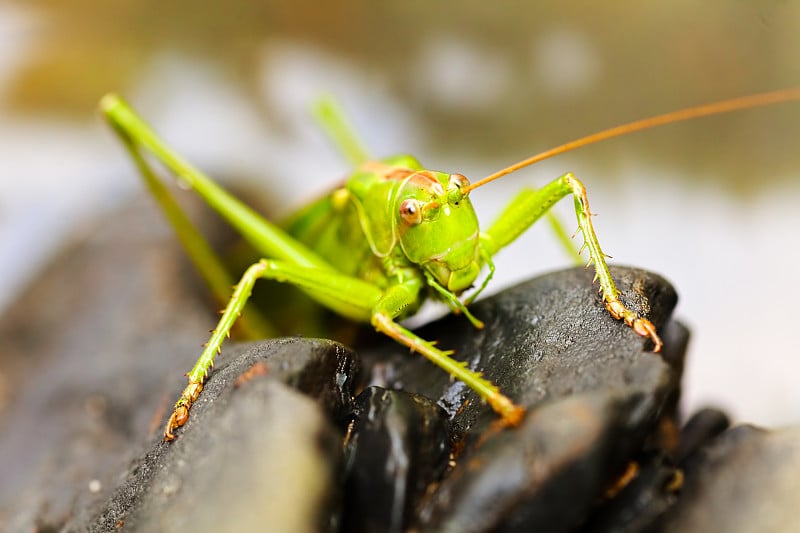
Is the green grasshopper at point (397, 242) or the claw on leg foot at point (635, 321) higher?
the green grasshopper at point (397, 242)

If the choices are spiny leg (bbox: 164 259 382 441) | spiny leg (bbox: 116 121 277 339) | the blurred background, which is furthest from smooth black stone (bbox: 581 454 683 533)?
spiny leg (bbox: 116 121 277 339)

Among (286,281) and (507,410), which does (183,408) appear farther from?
(507,410)

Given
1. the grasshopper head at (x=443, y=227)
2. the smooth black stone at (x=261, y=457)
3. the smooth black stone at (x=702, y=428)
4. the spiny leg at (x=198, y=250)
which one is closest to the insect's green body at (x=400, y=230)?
the grasshopper head at (x=443, y=227)

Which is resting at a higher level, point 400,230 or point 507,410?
point 400,230

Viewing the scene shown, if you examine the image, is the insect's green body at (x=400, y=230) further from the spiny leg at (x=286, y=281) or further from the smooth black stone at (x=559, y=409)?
the smooth black stone at (x=559, y=409)

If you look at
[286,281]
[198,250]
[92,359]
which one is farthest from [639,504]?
[92,359]

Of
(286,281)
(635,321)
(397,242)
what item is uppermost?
(286,281)

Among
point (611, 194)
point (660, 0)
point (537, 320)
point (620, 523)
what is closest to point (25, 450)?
point (537, 320)
